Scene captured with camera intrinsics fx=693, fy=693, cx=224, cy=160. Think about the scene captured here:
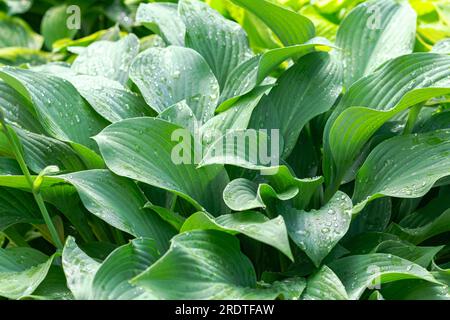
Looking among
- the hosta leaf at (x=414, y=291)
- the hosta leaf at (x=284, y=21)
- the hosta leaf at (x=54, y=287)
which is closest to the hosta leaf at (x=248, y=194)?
the hosta leaf at (x=414, y=291)

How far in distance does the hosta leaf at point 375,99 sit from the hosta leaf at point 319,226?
148 millimetres

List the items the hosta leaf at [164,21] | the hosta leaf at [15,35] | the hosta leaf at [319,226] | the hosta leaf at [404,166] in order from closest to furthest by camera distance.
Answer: the hosta leaf at [319,226]
the hosta leaf at [404,166]
the hosta leaf at [164,21]
the hosta leaf at [15,35]

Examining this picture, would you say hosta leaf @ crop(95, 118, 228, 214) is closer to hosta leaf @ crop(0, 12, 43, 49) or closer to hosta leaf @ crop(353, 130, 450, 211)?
hosta leaf @ crop(353, 130, 450, 211)

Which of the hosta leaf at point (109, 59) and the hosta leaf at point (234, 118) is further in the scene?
the hosta leaf at point (109, 59)

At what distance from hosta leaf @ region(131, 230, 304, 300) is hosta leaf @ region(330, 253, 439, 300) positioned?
0.31ft

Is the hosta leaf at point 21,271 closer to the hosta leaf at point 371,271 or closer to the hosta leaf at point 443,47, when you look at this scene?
the hosta leaf at point 371,271

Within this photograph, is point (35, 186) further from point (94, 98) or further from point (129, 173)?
point (94, 98)

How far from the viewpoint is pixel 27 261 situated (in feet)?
4.79

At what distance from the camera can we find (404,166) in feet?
4.73

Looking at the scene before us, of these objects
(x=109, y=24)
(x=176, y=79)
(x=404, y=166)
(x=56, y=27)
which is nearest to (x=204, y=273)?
(x=404, y=166)

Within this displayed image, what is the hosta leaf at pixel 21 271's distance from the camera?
1.30 metres

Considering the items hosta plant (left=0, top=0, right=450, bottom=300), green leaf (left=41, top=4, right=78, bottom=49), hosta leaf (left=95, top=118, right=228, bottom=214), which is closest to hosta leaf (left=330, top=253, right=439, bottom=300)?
hosta plant (left=0, top=0, right=450, bottom=300)
